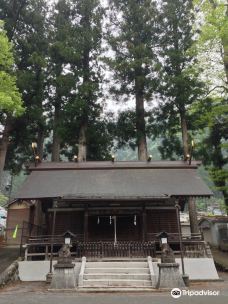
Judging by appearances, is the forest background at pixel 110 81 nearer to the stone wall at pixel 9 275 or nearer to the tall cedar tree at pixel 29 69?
the tall cedar tree at pixel 29 69

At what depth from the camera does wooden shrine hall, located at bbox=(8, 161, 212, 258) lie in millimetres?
13023

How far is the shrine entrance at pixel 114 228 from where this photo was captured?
1489 cm

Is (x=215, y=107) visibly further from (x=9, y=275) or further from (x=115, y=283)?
(x=9, y=275)

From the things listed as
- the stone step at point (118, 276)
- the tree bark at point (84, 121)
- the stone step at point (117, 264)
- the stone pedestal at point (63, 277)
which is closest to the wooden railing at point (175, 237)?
the stone step at point (117, 264)

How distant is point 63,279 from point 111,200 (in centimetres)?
399

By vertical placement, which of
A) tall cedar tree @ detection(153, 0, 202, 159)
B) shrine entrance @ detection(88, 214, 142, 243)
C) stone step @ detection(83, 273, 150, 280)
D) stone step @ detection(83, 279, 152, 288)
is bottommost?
stone step @ detection(83, 279, 152, 288)

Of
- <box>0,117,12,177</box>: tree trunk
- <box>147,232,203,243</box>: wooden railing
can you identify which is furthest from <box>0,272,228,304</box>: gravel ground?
<box>0,117,12,177</box>: tree trunk

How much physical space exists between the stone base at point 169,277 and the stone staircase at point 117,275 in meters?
0.52

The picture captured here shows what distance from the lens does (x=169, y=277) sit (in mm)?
10156

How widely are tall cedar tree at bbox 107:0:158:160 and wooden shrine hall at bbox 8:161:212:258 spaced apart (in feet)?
11.1

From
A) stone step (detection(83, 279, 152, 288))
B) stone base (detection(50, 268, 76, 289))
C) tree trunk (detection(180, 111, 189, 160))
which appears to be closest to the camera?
stone base (detection(50, 268, 76, 289))

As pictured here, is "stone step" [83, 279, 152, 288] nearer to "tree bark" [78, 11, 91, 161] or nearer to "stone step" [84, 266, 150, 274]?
"stone step" [84, 266, 150, 274]

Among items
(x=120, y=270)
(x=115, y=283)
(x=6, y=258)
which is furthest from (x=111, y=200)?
(x=6, y=258)

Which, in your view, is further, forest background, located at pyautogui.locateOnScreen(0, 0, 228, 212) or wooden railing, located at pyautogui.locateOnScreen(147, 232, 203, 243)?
forest background, located at pyautogui.locateOnScreen(0, 0, 228, 212)
